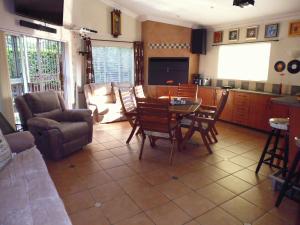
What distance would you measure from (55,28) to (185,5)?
261 centimetres

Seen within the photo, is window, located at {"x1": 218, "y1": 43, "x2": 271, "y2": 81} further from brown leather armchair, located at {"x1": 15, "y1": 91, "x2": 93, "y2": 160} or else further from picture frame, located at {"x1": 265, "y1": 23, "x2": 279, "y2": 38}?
brown leather armchair, located at {"x1": 15, "y1": 91, "x2": 93, "y2": 160}

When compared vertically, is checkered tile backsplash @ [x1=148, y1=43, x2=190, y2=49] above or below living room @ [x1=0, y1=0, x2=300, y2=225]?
above

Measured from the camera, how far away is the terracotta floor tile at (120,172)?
2637mm

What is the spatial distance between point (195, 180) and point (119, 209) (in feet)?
3.27

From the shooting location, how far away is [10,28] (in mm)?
3170

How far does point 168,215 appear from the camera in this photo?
77.4 inches

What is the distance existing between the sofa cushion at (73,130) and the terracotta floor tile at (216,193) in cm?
189

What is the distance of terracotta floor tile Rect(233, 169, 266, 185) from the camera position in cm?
258

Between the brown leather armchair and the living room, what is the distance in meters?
0.02

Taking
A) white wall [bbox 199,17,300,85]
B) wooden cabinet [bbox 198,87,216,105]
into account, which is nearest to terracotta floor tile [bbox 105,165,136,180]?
wooden cabinet [bbox 198,87,216,105]

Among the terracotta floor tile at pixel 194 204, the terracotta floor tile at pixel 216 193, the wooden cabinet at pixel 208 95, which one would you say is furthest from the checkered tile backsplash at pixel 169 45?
the terracotta floor tile at pixel 194 204

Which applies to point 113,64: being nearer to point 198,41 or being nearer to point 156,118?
point 198,41

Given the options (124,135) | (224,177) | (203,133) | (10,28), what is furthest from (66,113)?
(224,177)

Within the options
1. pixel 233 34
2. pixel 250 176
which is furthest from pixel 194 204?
pixel 233 34
